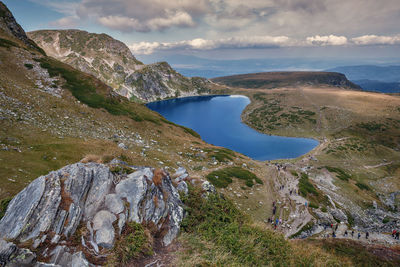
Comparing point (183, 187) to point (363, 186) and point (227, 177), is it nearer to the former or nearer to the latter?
point (227, 177)

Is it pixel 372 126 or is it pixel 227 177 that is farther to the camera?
pixel 372 126

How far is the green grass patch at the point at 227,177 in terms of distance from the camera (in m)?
32.8

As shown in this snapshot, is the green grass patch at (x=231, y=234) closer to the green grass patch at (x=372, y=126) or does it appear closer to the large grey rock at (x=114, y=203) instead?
the large grey rock at (x=114, y=203)

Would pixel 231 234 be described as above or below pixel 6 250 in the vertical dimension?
below

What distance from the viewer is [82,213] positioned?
35.4 feet

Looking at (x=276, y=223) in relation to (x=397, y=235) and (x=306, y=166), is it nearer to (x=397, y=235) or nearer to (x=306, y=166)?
(x=397, y=235)

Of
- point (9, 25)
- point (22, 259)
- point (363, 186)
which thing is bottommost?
point (363, 186)

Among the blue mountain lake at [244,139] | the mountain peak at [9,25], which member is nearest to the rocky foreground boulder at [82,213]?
the mountain peak at [9,25]

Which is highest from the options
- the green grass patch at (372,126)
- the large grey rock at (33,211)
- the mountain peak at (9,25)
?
the mountain peak at (9,25)

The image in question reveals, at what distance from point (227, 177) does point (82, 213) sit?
91.7 ft

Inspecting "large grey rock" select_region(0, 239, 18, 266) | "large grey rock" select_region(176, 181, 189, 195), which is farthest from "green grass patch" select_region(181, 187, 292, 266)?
"large grey rock" select_region(0, 239, 18, 266)

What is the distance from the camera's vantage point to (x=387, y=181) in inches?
2539

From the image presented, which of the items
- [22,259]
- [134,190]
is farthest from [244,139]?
[22,259]

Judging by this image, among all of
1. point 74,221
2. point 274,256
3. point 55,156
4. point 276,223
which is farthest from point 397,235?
point 55,156
